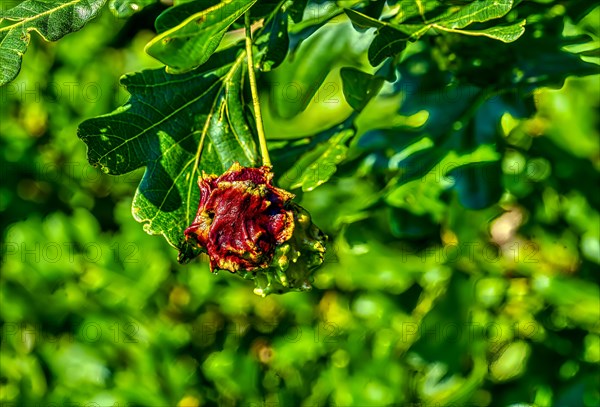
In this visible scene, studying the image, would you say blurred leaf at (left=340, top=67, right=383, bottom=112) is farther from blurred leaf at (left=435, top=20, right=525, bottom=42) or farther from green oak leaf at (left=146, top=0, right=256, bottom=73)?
green oak leaf at (left=146, top=0, right=256, bottom=73)

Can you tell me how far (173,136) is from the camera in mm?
943

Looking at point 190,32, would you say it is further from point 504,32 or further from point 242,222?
point 504,32

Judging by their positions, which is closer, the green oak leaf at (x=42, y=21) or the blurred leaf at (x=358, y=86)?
the green oak leaf at (x=42, y=21)

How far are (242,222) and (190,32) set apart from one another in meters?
0.20

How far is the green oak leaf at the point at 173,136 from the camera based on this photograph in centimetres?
89

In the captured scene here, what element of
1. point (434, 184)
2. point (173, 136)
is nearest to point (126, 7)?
point (173, 136)

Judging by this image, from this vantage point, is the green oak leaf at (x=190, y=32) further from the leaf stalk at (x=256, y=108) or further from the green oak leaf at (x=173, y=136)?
the green oak leaf at (x=173, y=136)

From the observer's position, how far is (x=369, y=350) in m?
1.68

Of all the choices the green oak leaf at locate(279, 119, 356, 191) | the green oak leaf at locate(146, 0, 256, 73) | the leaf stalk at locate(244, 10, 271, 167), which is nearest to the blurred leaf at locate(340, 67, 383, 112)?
the green oak leaf at locate(279, 119, 356, 191)

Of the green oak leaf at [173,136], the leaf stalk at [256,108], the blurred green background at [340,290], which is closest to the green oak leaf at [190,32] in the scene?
the leaf stalk at [256,108]

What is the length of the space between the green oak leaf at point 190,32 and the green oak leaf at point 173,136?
0.72 ft

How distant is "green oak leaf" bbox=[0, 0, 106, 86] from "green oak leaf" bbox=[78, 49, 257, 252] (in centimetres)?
12

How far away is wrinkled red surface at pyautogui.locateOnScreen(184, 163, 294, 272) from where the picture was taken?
795 mm

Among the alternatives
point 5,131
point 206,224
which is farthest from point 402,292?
point 5,131
